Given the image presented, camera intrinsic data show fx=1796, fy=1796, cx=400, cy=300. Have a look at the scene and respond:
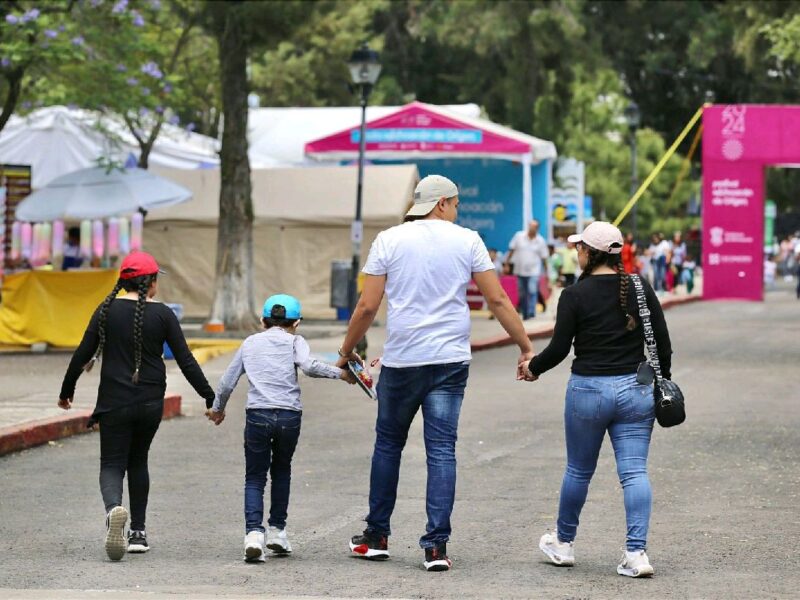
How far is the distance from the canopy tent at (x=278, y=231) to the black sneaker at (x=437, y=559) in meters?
21.5

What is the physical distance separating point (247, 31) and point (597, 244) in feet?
58.6

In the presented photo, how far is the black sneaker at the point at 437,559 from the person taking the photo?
7.81 meters

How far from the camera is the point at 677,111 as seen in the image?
71.9 metres

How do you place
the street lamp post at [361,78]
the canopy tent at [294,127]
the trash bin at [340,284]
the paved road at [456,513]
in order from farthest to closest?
1. the canopy tent at [294,127]
2. the trash bin at [340,284]
3. the street lamp post at [361,78]
4. the paved road at [456,513]

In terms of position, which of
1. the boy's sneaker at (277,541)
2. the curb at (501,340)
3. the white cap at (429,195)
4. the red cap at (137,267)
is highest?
the white cap at (429,195)

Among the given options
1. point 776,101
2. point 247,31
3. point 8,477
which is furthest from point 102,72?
point 776,101

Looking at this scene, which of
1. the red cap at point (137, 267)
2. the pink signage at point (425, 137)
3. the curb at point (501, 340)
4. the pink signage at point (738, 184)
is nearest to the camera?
the red cap at point (137, 267)

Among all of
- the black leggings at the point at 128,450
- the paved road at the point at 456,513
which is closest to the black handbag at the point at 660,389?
the paved road at the point at 456,513

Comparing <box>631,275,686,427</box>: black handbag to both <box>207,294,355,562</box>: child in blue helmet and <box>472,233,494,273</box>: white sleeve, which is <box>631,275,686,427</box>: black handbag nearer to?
<box>472,233,494,273</box>: white sleeve

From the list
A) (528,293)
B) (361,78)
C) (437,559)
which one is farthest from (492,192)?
(437,559)

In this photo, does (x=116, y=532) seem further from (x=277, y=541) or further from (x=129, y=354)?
(x=129, y=354)

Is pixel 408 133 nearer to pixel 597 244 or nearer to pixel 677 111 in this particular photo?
pixel 597 244

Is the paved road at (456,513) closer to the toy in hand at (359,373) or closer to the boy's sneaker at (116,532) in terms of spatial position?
the boy's sneaker at (116,532)

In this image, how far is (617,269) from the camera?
791 centimetres
